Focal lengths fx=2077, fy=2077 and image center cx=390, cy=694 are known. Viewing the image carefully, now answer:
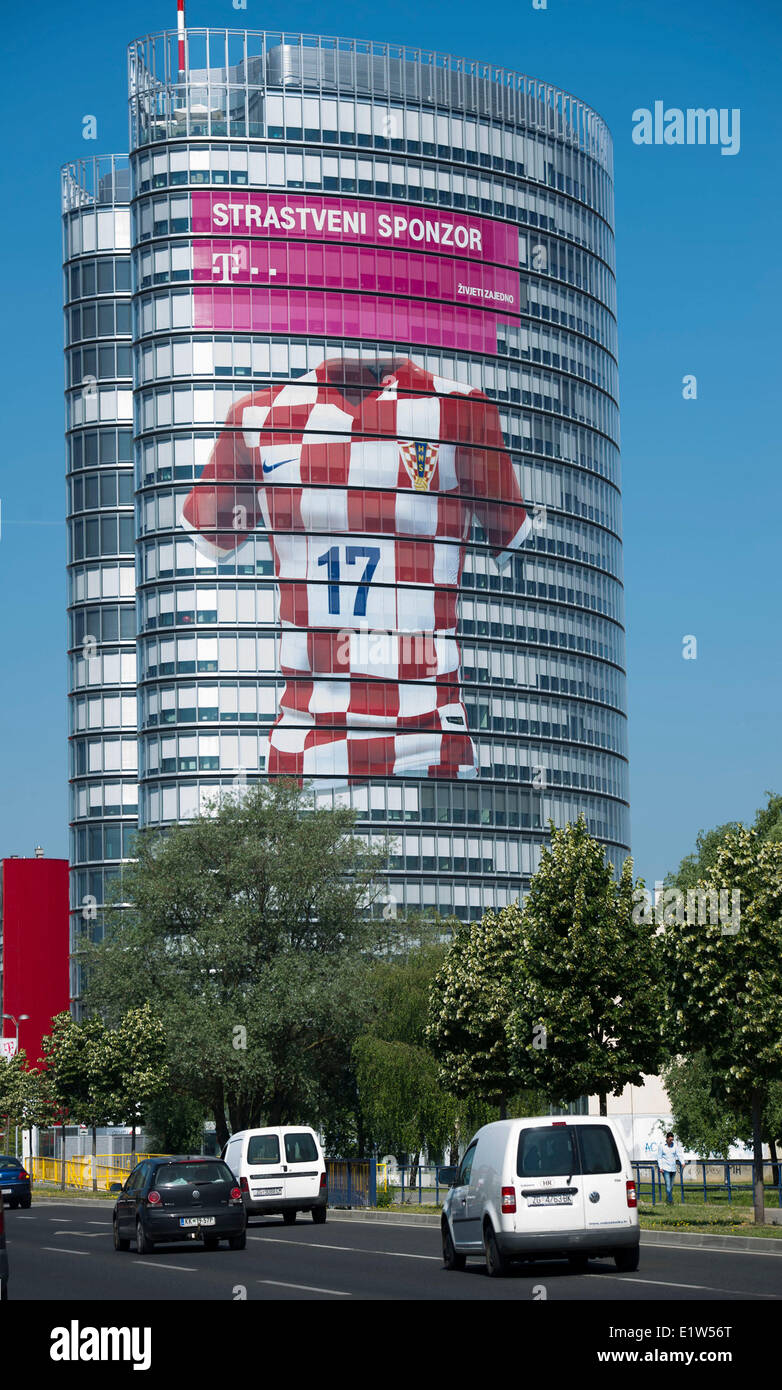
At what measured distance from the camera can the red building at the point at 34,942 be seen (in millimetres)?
129875

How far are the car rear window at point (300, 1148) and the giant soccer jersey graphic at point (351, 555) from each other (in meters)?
79.1

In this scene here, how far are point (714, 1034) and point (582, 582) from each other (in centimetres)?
9692

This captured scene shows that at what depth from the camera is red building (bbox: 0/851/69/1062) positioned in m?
130

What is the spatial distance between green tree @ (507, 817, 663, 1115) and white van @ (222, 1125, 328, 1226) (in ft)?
18.5

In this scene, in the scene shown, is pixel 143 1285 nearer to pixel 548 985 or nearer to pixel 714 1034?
pixel 714 1034

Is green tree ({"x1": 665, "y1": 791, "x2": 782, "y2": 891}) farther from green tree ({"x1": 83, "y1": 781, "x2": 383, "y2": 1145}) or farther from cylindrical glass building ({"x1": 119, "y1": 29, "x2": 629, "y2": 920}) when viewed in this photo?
cylindrical glass building ({"x1": 119, "y1": 29, "x2": 629, "y2": 920})

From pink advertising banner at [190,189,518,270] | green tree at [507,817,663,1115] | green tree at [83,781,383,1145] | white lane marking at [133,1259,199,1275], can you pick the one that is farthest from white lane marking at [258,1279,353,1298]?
pink advertising banner at [190,189,518,270]

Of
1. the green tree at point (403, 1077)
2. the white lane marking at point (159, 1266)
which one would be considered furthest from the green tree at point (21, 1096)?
the white lane marking at point (159, 1266)

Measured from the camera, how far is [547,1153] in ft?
76.2

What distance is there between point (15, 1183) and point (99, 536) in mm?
84637

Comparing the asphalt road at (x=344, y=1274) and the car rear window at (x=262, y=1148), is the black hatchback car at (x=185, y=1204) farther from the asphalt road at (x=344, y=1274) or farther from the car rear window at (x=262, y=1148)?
the car rear window at (x=262, y=1148)

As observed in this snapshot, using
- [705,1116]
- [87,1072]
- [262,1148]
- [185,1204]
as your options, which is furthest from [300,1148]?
[87,1072]

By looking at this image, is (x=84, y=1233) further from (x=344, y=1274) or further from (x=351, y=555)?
(x=351, y=555)

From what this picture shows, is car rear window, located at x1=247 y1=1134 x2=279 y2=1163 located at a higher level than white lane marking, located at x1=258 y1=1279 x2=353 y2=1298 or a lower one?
higher
